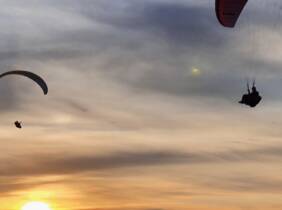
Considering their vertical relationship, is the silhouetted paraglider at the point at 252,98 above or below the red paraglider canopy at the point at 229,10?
below

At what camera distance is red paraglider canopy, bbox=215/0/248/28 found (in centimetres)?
4569

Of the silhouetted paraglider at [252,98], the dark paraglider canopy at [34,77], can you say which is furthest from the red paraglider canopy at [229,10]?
the dark paraglider canopy at [34,77]

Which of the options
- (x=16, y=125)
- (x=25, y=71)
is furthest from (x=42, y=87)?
(x=16, y=125)

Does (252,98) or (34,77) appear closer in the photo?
(252,98)

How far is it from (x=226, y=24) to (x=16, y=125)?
60.1 ft

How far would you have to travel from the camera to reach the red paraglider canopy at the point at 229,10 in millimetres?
45688

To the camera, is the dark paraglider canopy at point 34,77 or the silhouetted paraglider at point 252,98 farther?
the dark paraglider canopy at point 34,77

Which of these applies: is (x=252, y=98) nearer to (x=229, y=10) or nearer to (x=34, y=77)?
(x=229, y=10)

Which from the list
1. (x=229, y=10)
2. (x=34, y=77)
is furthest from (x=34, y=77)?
(x=229, y=10)

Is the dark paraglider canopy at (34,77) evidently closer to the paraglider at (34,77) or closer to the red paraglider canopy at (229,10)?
the paraglider at (34,77)

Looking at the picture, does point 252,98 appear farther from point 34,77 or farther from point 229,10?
point 34,77

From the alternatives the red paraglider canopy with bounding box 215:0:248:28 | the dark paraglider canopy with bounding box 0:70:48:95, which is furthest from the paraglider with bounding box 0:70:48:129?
the red paraglider canopy with bounding box 215:0:248:28

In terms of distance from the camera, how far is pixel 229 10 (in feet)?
154

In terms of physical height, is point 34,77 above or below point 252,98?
above
